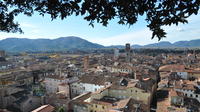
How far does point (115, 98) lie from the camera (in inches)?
1054

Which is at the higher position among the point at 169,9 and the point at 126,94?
the point at 169,9

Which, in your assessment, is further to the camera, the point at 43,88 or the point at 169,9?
the point at 43,88

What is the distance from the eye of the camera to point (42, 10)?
352 centimetres

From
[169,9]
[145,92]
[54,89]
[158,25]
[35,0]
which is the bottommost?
[54,89]

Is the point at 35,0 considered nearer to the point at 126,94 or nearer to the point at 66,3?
the point at 66,3

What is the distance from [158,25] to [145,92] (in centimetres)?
2292

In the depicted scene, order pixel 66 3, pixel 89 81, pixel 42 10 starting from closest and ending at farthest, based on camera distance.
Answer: pixel 66 3
pixel 42 10
pixel 89 81

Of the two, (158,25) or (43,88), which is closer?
(158,25)

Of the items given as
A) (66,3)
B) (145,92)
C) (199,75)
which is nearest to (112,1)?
(66,3)

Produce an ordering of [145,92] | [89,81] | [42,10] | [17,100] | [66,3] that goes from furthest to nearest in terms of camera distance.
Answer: [89,81] < [17,100] < [145,92] < [42,10] < [66,3]

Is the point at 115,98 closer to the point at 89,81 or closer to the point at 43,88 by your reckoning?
the point at 89,81

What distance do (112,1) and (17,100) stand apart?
2764cm

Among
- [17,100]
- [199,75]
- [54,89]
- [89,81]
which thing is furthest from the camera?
[199,75]

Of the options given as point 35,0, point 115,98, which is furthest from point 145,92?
point 35,0
